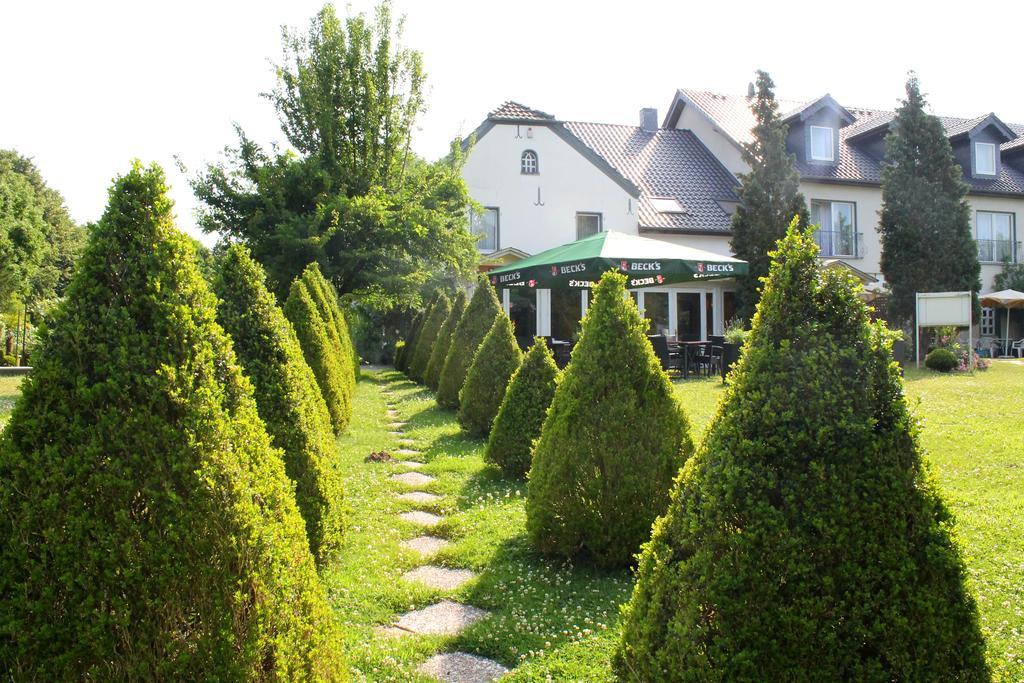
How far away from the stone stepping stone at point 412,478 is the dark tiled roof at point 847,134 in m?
24.4

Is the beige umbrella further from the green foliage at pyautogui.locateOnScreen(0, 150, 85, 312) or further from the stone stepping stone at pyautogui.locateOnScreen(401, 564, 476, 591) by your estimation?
the green foliage at pyautogui.locateOnScreen(0, 150, 85, 312)

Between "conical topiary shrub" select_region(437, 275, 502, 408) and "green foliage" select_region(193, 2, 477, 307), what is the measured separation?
5.93 m

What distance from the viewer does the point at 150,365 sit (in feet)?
7.43

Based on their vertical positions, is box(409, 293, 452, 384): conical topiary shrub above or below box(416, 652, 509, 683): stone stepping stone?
above

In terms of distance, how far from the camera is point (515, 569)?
485cm

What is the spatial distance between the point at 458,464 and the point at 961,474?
494cm

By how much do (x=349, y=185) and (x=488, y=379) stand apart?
38.3 feet

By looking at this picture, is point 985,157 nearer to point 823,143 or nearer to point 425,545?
point 823,143

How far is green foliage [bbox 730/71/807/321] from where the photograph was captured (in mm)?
23781

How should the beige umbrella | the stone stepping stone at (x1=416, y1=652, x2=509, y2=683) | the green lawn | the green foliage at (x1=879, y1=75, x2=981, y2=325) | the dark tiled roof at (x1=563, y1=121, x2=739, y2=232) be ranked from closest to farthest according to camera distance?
1. the stone stepping stone at (x1=416, y1=652, x2=509, y2=683)
2. the green lawn
3. the green foliage at (x1=879, y1=75, x2=981, y2=325)
4. the beige umbrella
5. the dark tiled roof at (x1=563, y1=121, x2=739, y2=232)

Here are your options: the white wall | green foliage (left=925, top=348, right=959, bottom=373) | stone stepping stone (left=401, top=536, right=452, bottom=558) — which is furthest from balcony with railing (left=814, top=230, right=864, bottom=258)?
stone stepping stone (left=401, top=536, right=452, bottom=558)

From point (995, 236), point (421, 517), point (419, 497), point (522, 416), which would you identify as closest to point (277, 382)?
point (421, 517)

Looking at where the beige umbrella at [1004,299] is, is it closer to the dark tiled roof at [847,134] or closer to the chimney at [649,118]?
the dark tiled roof at [847,134]

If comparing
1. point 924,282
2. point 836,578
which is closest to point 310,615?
point 836,578
